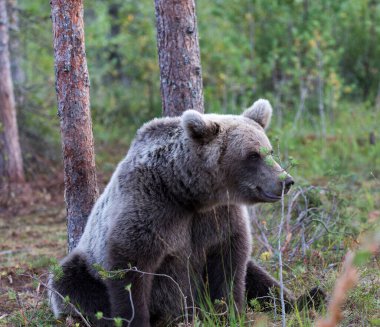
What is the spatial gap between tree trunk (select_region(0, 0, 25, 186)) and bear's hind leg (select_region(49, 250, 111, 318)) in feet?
17.0

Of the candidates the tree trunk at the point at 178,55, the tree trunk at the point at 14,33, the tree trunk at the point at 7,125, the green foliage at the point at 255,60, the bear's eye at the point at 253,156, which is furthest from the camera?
the green foliage at the point at 255,60

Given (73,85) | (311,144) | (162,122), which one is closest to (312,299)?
(162,122)

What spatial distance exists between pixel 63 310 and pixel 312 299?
184 centimetres

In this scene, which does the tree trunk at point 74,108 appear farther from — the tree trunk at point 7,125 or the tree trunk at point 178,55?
the tree trunk at point 7,125

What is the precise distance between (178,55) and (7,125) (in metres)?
5.08

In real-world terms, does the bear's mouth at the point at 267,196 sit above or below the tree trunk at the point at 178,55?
below

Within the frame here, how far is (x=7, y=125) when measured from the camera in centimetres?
1001

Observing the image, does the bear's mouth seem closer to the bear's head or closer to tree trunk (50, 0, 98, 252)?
the bear's head

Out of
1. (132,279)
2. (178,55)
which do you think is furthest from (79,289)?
(178,55)

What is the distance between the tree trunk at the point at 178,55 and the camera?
18.7 ft

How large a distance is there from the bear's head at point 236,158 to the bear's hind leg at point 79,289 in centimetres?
121

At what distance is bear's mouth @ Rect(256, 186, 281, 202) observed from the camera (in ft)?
14.0

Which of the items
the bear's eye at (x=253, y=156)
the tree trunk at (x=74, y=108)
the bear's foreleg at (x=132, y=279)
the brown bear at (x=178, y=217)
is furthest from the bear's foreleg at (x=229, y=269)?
the tree trunk at (x=74, y=108)

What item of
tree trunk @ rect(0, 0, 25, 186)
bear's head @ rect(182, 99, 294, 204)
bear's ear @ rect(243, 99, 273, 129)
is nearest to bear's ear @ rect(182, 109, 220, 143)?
bear's head @ rect(182, 99, 294, 204)
